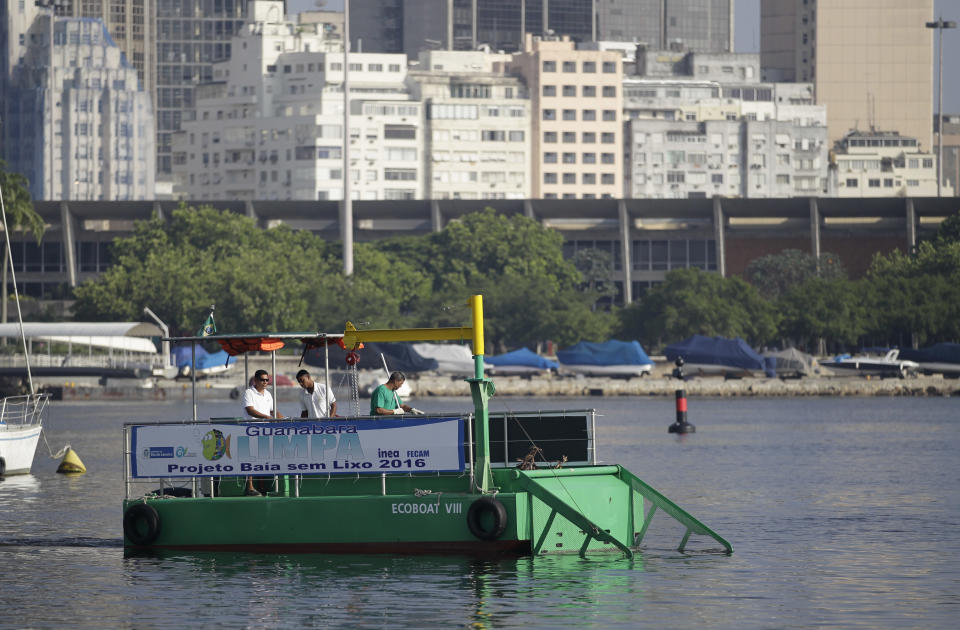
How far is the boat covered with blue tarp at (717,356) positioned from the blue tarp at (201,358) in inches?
1349

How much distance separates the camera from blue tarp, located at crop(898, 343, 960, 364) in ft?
445

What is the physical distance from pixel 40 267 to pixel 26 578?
A: 17488cm

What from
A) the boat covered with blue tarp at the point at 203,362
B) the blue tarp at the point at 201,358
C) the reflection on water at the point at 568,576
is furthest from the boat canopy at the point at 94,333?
the reflection on water at the point at 568,576

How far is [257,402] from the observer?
97.3 ft

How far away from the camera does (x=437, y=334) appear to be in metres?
27.9

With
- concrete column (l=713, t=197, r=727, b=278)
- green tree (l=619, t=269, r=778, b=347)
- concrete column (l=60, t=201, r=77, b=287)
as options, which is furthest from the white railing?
concrete column (l=713, t=197, r=727, b=278)

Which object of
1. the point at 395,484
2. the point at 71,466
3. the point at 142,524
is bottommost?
the point at 71,466

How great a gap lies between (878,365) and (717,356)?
1230 centimetres

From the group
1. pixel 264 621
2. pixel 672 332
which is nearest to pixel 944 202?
pixel 672 332

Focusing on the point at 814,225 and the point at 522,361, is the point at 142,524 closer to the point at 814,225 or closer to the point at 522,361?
the point at 522,361

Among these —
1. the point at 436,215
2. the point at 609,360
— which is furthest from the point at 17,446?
the point at 436,215

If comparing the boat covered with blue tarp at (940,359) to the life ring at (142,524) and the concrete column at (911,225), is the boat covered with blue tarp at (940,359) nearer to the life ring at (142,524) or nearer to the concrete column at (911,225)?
the concrete column at (911,225)

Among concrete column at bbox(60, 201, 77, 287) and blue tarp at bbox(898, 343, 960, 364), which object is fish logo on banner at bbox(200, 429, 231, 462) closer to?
blue tarp at bbox(898, 343, 960, 364)

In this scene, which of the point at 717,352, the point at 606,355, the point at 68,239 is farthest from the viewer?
the point at 68,239
